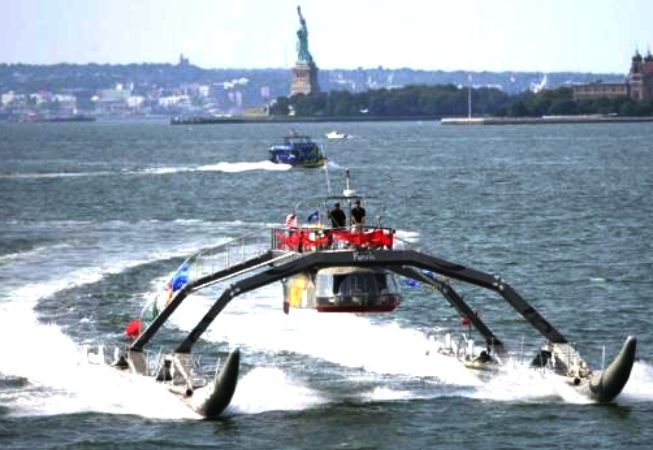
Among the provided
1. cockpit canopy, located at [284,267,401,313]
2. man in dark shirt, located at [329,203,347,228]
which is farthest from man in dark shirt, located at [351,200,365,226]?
cockpit canopy, located at [284,267,401,313]

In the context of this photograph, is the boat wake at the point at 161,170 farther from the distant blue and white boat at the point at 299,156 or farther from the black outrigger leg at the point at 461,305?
the black outrigger leg at the point at 461,305

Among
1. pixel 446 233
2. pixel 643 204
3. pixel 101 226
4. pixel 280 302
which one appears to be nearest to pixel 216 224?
pixel 101 226

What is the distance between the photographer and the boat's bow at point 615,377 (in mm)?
44716

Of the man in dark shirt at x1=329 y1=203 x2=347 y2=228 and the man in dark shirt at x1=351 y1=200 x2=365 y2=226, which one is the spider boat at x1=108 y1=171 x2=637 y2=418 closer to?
the man in dark shirt at x1=351 y1=200 x2=365 y2=226

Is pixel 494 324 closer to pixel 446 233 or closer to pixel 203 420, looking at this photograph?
pixel 203 420

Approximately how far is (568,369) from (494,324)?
42.1 feet

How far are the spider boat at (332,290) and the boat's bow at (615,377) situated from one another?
2cm

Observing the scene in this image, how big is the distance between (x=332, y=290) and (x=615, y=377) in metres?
7.06

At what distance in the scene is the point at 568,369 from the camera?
155ft

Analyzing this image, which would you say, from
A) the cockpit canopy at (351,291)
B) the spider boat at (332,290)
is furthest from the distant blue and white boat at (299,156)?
the cockpit canopy at (351,291)

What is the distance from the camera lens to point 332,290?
47.2 meters

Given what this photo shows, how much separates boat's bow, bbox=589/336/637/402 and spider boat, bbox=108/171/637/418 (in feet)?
0.07

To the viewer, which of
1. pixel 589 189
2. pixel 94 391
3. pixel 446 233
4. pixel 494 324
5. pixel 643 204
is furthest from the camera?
pixel 589 189

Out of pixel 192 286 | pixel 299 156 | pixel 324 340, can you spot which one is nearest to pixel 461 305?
pixel 324 340
